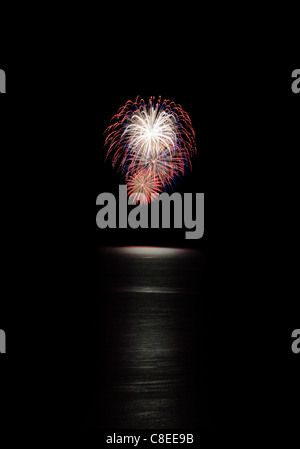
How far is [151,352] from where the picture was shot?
9.09 m

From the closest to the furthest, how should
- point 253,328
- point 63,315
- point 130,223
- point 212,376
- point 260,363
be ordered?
point 212,376 → point 260,363 → point 253,328 → point 63,315 → point 130,223

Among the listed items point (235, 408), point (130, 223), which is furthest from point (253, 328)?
Answer: point (130, 223)

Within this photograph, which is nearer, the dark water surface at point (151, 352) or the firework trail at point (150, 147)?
the dark water surface at point (151, 352)

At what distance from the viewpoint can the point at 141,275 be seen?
18562 millimetres

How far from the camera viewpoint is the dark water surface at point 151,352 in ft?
21.5

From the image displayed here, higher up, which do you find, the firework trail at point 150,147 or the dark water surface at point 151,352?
the firework trail at point 150,147

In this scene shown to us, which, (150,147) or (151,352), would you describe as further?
(150,147)

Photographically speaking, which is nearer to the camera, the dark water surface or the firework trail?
the dark water surface

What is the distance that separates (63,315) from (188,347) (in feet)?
10.3

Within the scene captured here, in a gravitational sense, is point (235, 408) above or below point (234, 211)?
below

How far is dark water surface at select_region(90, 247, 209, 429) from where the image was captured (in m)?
6.54

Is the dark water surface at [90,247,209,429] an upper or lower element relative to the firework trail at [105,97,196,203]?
lower

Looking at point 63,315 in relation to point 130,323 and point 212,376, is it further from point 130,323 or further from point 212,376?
point 212,376
